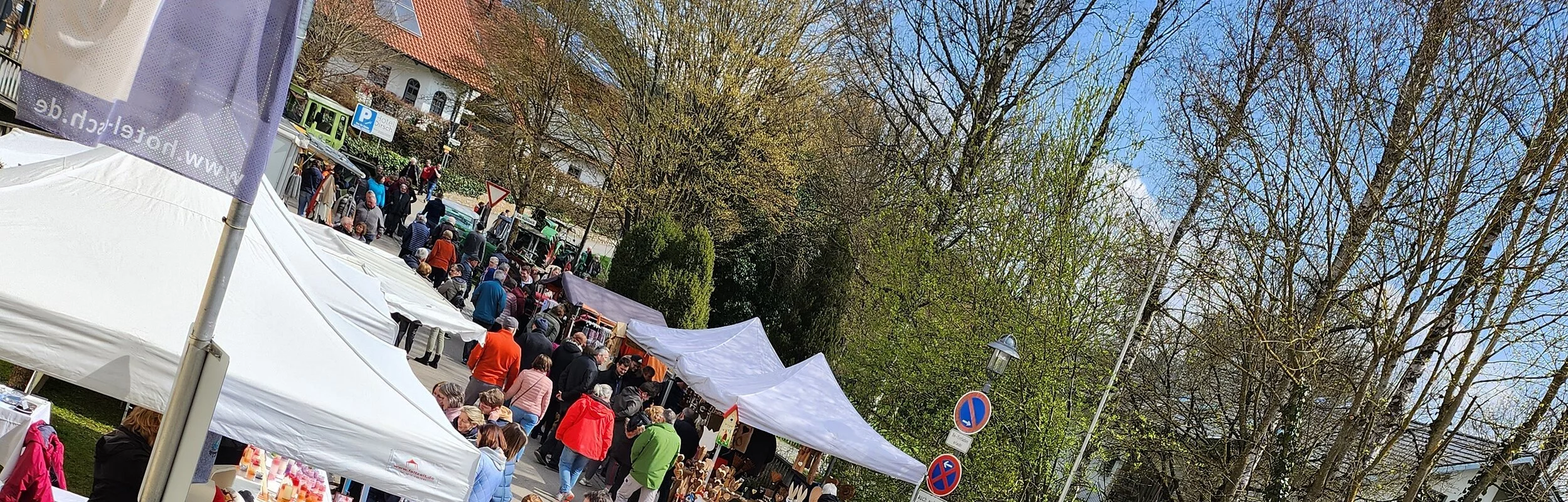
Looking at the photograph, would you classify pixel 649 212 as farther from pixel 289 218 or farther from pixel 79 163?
pixel 79 163

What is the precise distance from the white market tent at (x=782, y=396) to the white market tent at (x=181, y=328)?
6.76 m

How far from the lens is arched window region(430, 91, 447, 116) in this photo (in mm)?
54781

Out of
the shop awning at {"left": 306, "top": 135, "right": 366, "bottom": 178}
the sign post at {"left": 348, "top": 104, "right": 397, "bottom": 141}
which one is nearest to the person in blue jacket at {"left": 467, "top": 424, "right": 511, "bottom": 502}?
the shop awning at {"left": 306, "top": 135, "right": 366, "bottom": 178}

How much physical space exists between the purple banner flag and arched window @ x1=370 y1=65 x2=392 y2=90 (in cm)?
4992

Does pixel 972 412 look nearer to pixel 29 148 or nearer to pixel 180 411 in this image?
pixel 180 411

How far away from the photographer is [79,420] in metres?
9.89

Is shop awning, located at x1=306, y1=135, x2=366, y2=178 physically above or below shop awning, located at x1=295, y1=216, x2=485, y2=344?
below

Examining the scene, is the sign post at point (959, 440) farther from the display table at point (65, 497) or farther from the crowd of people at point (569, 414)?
the display table at point (65, 497)

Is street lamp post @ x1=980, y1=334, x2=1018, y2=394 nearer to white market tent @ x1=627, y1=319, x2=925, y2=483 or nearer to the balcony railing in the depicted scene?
white market tent @ x1=627, y1=319, x2=925, y2=483

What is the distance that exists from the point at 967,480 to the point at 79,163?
11.7m

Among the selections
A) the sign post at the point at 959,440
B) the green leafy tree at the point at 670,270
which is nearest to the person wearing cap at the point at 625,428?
the sign post at the point at 959,440

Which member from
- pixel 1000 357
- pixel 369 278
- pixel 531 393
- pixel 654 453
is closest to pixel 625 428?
pixel 654 453

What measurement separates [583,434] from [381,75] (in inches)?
1779

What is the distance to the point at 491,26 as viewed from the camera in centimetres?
4538
